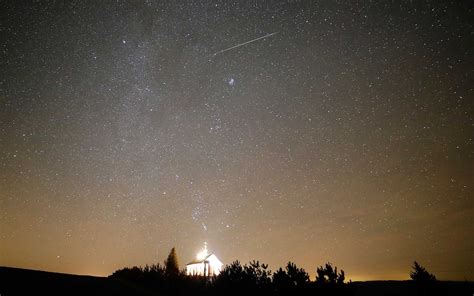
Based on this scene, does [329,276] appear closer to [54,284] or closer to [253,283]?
[253,283]

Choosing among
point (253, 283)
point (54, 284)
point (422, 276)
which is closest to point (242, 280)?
point (253, 283)

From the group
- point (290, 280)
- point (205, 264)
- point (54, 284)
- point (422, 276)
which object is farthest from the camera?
point (205, 264)

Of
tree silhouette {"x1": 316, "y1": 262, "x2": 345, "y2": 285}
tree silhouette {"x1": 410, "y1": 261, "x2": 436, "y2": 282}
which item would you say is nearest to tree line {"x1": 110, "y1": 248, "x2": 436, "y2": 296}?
tree silhouette {"x1": 316, "y1": 262, "x2": 345, "y2": 285}

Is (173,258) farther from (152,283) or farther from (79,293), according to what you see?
(79,293)

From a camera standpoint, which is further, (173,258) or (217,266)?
(217,266)

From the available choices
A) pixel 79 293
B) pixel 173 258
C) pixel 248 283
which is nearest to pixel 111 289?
pixel 79 293

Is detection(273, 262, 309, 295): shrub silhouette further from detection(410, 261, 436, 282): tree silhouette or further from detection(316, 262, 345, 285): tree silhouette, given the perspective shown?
detection(410, 261, 436, 282): tree silhouette

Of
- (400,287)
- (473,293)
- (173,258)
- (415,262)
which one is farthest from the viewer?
(173,258)

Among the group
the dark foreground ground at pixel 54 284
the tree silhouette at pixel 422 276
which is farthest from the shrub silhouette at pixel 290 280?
the tree silhouette at pixel 422 276

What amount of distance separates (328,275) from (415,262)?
16832 millimetres

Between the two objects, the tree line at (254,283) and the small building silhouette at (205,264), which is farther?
the small building silhouette at (205,264)

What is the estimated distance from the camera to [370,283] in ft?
91.1

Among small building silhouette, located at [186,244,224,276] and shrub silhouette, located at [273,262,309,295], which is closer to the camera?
shrub silhouette, located at [273,262,309,295]

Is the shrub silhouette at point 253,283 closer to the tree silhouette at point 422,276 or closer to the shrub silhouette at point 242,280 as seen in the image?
the shrub silhouette at point 242,280
